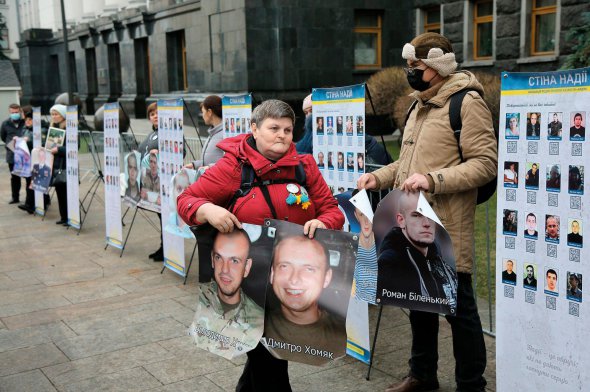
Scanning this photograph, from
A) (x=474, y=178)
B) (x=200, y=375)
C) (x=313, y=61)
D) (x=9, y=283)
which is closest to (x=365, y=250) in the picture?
(x=474, y=178)

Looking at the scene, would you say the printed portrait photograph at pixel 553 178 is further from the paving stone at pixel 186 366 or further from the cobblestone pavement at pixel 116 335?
the paving stone at pixel 186 366

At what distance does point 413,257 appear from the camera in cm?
402

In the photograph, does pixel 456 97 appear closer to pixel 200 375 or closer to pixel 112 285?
pixel 200 375

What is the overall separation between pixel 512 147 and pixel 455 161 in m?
0.34

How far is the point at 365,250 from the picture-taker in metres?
4.34

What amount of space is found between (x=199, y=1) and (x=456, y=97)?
19.5 m

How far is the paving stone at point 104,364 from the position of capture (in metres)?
4.98

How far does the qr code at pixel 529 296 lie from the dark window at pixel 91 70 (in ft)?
114

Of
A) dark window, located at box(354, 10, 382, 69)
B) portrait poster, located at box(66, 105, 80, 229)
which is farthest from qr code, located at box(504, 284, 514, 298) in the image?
dark window, located at box(354, 10, 382, 69)

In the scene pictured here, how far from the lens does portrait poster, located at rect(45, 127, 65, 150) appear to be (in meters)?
11.1

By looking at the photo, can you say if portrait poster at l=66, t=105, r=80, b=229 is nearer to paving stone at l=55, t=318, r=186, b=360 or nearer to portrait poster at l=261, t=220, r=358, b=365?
paving stone at l=55, t=318, r=186, b=360

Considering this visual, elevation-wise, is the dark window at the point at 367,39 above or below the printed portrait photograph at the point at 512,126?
above

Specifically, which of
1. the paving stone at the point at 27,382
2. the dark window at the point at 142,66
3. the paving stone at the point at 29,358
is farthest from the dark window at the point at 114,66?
the paving stone at the point at 27,382

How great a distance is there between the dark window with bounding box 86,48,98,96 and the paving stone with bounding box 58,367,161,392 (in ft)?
109
